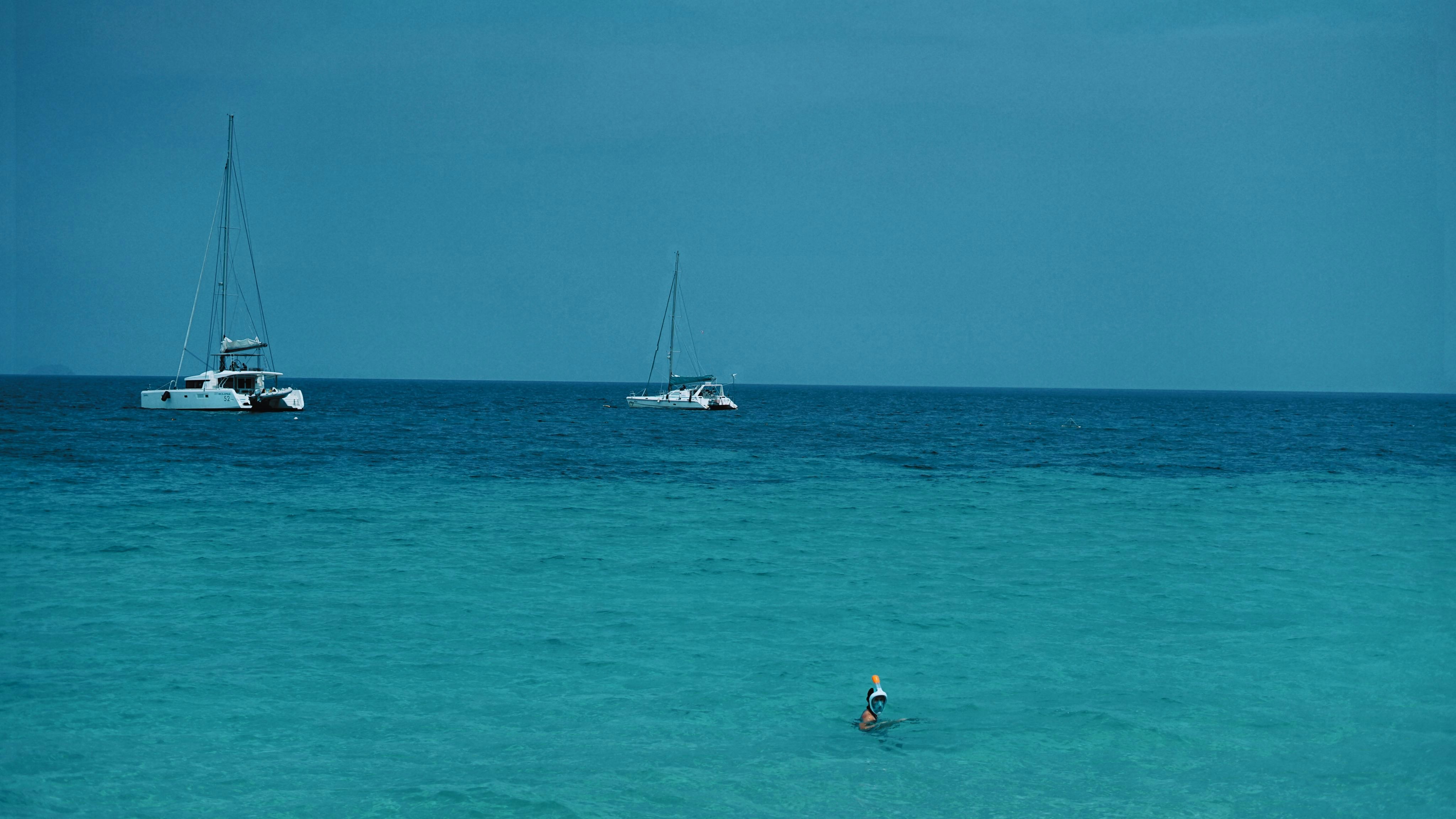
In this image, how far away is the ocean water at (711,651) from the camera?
11203mm

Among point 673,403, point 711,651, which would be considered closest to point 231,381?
point 673,403

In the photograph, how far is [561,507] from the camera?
33.4m

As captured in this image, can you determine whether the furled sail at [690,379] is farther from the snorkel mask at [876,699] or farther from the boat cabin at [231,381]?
the snorkel mask at [876,699]

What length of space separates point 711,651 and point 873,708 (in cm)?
416

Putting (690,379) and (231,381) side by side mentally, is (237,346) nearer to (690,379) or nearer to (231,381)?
(231,381)

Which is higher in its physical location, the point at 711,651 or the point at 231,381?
the point at 231,381

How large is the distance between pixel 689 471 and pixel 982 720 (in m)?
33.9

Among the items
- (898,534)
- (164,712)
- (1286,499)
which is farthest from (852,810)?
(1286,499)

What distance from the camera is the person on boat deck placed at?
12.8 m

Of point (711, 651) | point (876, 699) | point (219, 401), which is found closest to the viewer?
point (876, 699)

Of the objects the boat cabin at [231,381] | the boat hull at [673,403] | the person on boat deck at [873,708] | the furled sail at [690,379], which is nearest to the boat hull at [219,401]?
the boat cabin at [231,381]

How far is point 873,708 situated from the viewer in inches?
508

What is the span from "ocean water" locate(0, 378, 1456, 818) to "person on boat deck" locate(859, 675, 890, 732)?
0.37 metres

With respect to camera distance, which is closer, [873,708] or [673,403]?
[873,708]
